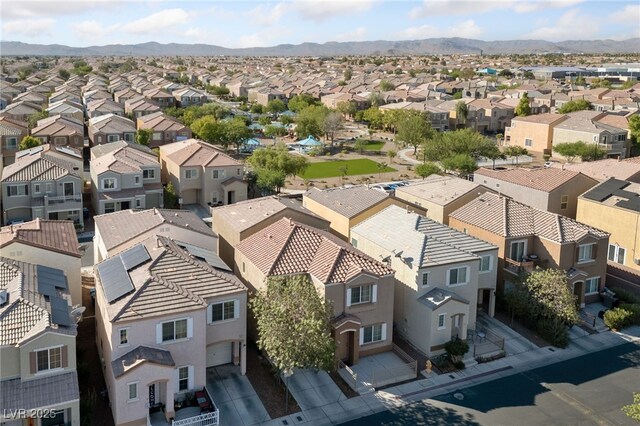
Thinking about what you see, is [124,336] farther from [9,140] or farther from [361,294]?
[9,140]

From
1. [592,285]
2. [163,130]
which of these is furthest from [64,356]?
[163,130]

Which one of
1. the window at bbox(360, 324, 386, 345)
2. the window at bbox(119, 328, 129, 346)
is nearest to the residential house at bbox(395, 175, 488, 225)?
the window at bbox(360, 324, 386, 345)

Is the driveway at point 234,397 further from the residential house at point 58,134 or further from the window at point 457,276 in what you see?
the residential house at point 58,134

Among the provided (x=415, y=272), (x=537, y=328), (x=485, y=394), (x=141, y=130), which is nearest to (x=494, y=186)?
(x=537, y=328)

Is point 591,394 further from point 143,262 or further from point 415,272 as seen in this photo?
point 143,262

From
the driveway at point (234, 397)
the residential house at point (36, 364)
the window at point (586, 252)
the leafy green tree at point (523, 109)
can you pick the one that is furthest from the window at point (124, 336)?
the leafy green tree at point (523, 109)

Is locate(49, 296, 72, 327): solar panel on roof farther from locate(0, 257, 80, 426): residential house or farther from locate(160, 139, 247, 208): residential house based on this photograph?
locate(160, 139, 247, 208): residential house
